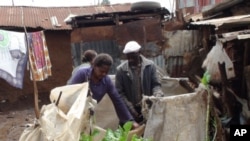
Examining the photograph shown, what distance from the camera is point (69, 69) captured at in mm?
13523

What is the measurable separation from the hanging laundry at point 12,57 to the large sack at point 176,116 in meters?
6.89

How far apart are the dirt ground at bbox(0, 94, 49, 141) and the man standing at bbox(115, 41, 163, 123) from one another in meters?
4.22

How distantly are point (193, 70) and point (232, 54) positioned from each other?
9.10 feet

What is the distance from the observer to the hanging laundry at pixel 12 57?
9.65 m

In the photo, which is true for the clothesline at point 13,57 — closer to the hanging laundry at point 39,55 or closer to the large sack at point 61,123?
the hanging laundry at point 39,55

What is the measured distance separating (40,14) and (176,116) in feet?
38.5

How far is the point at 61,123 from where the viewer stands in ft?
10.2

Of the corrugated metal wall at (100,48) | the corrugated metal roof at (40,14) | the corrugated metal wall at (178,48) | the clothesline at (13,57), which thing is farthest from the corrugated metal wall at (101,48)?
the corrugated metal roof at (40,14)

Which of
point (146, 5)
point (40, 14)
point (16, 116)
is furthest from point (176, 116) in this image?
point (40, 14)

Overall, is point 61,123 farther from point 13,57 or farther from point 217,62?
point 13,57

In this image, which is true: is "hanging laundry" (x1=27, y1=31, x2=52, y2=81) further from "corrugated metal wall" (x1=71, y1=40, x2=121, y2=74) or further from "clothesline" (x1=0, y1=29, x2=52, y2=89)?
"corrugated metal wall" (x1=71, y1=40, x2=121, y2=74)

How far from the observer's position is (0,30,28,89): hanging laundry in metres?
9.65

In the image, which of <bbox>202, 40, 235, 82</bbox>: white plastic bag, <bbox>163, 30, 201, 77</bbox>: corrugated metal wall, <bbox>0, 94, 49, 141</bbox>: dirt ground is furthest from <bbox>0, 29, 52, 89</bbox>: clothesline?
A: <bbox>202, 40, 235, 82</bbox>: white plastic bag

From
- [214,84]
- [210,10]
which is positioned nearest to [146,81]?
[214,84]
